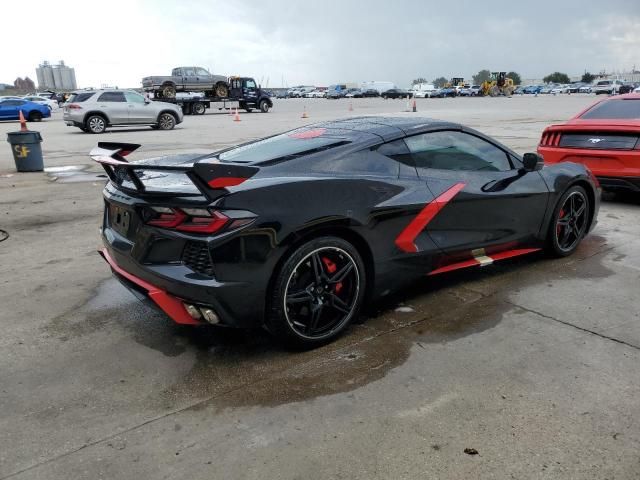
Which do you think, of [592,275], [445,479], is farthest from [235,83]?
[445,479]

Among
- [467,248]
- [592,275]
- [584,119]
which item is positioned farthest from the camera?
[584,119]

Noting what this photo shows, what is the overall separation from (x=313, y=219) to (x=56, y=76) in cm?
17509

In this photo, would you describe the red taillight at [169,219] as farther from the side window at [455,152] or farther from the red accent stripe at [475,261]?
the red accent stripe at [475,261]

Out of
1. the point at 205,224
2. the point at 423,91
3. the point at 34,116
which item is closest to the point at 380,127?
the point at 205,224

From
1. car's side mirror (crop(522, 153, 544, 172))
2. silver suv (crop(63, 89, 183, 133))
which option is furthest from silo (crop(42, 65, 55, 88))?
car's side mirror (crop(522, 153, 544, 172))

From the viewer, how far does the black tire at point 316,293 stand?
3256 mm

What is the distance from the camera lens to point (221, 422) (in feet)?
9.05

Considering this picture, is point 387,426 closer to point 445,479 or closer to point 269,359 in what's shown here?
point 445,479

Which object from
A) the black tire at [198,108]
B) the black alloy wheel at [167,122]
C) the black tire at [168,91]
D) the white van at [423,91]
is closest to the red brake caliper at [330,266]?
the black alloy wheel at [167,122]

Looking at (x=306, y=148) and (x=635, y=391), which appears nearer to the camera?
(x=635, y=391)

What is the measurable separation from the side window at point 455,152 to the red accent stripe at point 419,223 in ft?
0.92

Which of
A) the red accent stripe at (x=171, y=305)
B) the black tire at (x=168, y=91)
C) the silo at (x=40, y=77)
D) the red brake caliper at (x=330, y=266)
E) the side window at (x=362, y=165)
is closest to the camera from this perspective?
the red accent stripe at (x=171, y=305)

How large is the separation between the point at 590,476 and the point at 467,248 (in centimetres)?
215

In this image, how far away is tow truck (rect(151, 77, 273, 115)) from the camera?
33.4 meters
